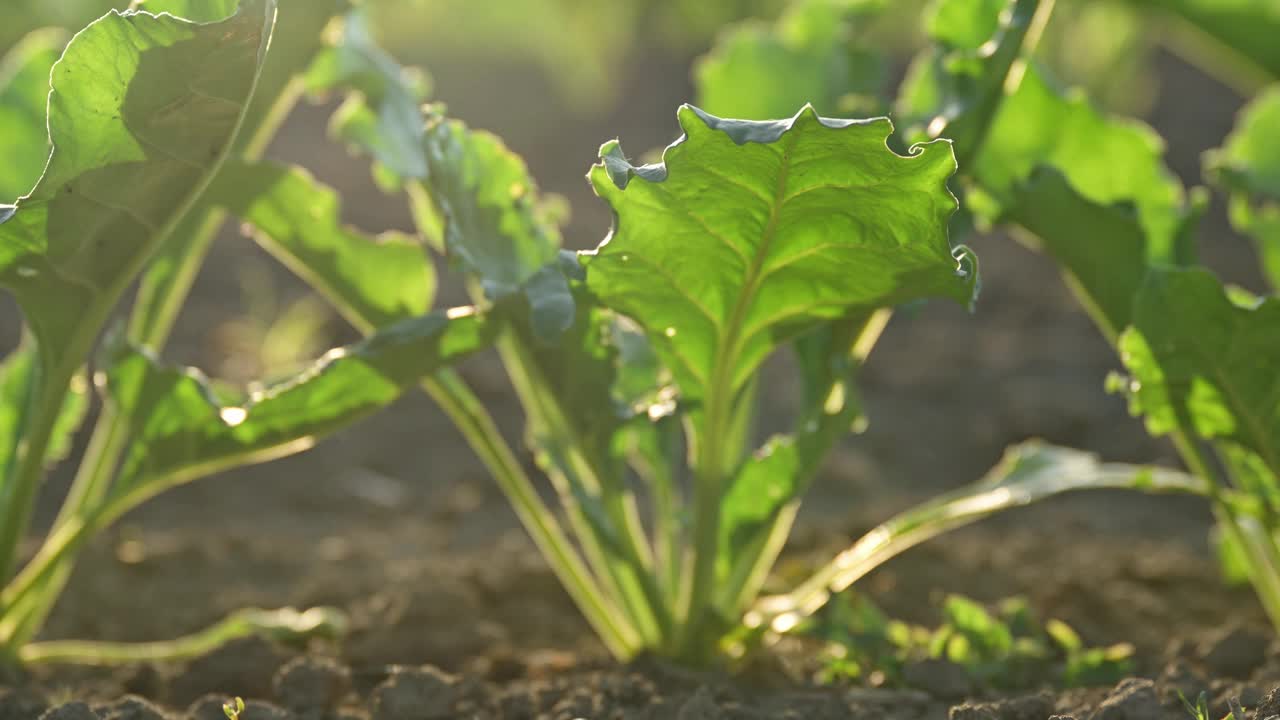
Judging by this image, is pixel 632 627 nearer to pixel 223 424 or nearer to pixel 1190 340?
pixel 223 424

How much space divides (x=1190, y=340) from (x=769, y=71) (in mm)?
862

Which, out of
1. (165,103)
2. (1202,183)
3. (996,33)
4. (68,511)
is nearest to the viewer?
(165,103)

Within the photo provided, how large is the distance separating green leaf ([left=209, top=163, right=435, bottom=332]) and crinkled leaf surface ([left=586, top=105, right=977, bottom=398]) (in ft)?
1.40

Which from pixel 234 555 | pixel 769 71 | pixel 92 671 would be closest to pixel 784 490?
pixel 769 71

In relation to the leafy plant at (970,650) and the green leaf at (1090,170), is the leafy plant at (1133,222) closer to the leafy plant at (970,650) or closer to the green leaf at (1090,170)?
the green leaf at (1090,170)

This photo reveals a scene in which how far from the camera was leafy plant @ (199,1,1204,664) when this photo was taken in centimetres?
130

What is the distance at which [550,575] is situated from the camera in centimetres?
235

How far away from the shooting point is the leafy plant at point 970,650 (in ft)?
5.59

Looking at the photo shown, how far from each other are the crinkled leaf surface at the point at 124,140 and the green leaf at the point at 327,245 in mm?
182

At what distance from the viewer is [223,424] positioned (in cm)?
164

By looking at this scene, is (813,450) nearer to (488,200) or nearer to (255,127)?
(488,200)

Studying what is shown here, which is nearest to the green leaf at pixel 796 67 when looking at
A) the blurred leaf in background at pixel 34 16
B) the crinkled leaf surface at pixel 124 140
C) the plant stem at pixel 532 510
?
the plant stem at pixel 532 510

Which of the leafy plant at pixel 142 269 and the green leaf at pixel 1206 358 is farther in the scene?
the green leaf at pixel 1206 358

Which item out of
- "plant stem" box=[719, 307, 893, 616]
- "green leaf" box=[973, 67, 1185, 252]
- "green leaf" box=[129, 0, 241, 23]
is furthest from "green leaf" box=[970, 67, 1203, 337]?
"green leaf" box=[129, 0, 241, 23]
